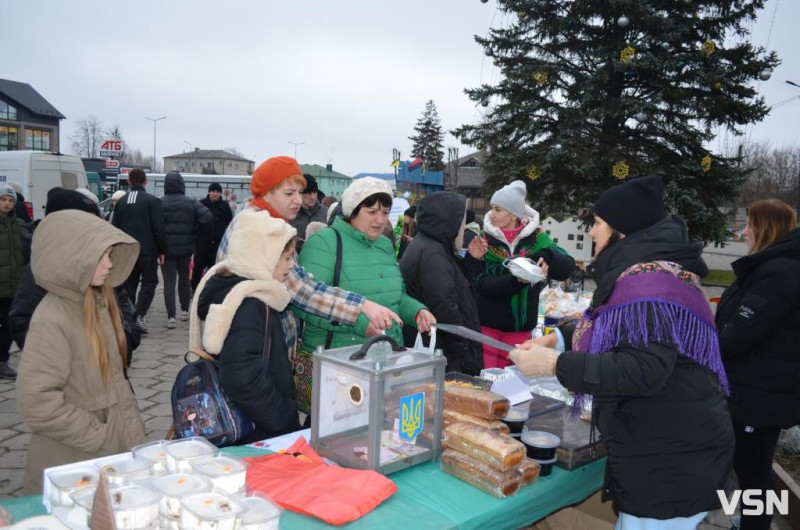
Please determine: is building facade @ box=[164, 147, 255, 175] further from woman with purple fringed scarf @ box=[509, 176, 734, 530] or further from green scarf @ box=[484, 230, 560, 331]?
woman with purple fringed scarf @ box=[509, 176, 734, 530]

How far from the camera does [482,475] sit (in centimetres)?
192

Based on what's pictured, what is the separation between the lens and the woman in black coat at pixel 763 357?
2.90m

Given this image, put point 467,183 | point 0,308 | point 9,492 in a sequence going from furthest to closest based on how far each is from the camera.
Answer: point 467,183, point 0,308, point 9,492

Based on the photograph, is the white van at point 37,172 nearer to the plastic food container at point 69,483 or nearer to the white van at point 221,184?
the white van at point 221,184

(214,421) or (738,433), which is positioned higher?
(214,421)

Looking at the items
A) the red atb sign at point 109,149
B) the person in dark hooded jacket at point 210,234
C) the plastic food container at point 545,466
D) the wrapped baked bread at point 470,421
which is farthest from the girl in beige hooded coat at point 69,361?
the red atb sign at point 109,149

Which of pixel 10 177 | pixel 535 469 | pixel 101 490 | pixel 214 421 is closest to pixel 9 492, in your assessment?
pixel 214 421

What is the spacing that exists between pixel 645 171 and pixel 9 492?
14057 mm


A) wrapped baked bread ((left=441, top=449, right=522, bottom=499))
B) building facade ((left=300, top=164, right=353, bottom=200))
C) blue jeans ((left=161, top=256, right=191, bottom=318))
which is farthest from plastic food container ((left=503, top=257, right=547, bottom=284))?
building facade ((left=300, top=164, right=353, bottom=200))

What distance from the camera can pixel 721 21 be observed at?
44.9 ft

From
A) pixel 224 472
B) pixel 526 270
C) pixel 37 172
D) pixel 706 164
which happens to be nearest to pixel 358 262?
pixel 526 270

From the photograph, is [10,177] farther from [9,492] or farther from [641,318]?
[641,318]

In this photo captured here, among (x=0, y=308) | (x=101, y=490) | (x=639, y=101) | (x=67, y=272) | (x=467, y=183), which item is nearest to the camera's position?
(x=101, y=490)

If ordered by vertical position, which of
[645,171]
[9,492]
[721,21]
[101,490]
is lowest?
[9,492]
